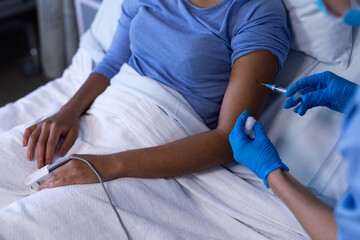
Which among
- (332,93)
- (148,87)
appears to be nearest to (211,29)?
(148,87)

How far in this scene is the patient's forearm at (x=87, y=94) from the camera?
46.3 inches

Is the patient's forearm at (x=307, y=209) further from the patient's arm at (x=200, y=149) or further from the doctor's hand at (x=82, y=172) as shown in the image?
the doctor's hand at (x=82, y=172)

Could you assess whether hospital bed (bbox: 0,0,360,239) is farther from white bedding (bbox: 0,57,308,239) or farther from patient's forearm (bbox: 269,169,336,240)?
patient's forearm (bbox: 269,169,336,240)

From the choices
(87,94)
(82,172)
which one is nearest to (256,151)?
(82,172)

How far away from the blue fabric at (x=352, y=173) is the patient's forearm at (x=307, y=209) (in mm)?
145

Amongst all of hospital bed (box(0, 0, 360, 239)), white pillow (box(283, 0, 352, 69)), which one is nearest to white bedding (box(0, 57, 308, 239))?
hospital bed (box(0, 0, 360, 239))

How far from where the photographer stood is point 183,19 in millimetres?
1075

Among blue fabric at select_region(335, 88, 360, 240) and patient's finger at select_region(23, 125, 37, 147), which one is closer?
blue fabric at select_region(335, 88, 360, 240)

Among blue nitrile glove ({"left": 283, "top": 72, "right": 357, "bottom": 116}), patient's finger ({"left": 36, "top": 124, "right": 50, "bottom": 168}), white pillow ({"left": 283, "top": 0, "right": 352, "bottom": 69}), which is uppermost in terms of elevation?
white pillow ({"left": 283, "top": 0, "right": 352, "bottom": 69})

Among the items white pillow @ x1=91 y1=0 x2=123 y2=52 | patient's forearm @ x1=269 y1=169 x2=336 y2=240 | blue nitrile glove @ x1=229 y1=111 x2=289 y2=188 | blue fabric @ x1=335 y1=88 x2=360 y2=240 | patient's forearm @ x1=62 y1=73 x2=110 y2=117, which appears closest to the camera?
blue fabric @ x1=335 y1=88 x2=360 y2=240

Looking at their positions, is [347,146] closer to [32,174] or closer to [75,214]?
[75,214]

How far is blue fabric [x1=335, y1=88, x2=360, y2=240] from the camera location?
0.45 m

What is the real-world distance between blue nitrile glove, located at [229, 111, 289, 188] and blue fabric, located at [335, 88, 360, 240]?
28 cm

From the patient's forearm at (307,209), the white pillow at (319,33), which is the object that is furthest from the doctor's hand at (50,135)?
the white pillow at (319,33)
